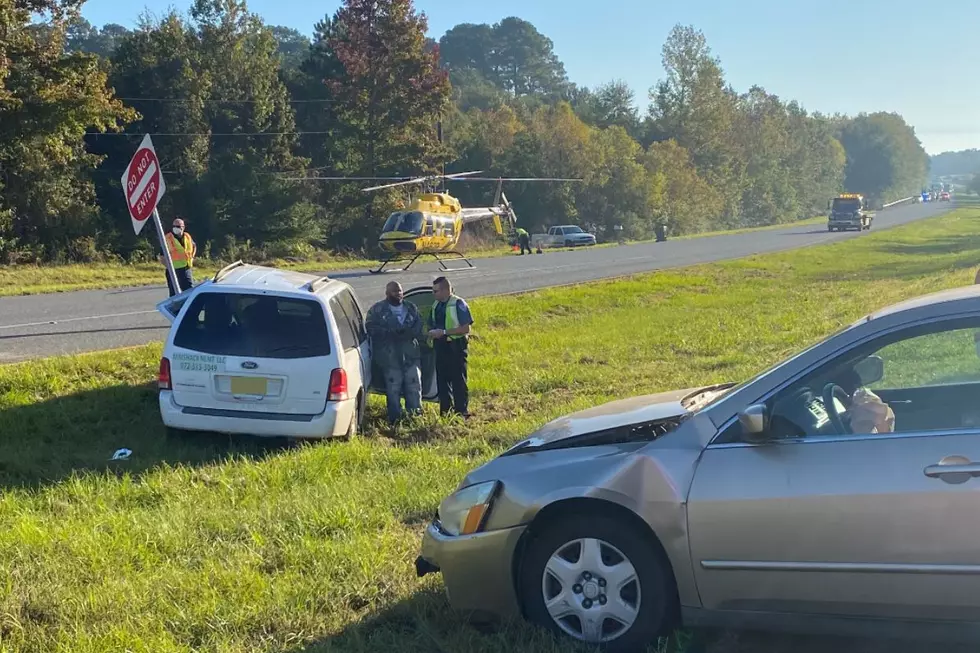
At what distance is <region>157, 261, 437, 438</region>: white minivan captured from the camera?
8.27 meters

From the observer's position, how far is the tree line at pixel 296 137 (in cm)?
3231

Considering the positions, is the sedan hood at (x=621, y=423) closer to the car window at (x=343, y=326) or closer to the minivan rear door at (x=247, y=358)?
the minivan rear door at (x=247, y=358)

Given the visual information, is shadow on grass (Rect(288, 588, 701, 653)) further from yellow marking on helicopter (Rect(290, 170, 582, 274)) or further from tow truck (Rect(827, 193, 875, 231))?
tow truck (Rect(827, 193, 875, 231))

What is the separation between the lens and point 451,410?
10414 millimetres

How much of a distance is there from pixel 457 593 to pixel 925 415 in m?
2.29

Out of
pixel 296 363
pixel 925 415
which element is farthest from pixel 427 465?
pixel 925 415

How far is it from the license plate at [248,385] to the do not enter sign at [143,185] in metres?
2.75

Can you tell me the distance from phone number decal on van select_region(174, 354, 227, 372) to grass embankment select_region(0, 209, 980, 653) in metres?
0.81

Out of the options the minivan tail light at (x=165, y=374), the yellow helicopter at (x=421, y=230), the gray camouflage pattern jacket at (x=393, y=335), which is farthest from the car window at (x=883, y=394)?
the yellow helicopter at (x=421, y=230)

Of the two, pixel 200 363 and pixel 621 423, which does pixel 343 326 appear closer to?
pixel 200 363

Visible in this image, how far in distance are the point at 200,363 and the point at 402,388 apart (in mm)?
2421

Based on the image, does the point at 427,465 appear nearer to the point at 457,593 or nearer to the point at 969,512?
the point at 457,593

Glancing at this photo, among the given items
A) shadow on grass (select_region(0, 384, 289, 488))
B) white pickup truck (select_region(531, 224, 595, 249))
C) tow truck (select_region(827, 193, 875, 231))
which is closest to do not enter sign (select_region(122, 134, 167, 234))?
shadow on grass (select_region(0, 384, 289, 488))

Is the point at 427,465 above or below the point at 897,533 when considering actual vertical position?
below
